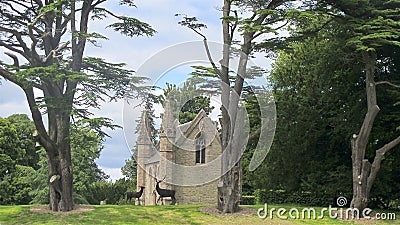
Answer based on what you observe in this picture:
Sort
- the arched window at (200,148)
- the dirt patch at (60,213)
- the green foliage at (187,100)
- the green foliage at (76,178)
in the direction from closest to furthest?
1. the dirt patch at (60,213)
2. the green foliage at (187,100)
3. the green foliage at (76,178)
4. the arched window at (200,148)

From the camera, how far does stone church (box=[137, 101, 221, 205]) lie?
3042cm

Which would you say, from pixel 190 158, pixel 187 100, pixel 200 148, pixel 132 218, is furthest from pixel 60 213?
pixel 200 148

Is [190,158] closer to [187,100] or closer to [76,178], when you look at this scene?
[187,100]

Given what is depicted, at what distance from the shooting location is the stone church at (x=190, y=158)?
3042cm

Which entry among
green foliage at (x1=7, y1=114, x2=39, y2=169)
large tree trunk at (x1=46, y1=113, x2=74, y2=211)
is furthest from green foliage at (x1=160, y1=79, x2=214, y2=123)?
green foliage at (x1=7, y1=114, x2=39, y2=169)

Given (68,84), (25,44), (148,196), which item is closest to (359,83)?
(68,84)

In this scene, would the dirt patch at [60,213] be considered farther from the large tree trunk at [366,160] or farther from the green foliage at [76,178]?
the large tree trunk at [366,160]

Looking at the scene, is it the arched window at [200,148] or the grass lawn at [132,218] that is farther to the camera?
the arched window at [200,148]

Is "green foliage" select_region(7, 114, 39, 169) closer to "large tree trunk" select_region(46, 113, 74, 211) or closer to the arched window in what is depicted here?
the arched window

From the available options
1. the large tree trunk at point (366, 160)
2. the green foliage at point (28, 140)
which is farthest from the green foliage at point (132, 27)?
the green foliage at point (28, 140)

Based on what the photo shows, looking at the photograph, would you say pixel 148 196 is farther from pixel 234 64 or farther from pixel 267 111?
pixel 234 64

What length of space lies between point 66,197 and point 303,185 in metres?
11.5

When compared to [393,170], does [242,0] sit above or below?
above

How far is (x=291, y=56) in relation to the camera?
25750 millimetres
